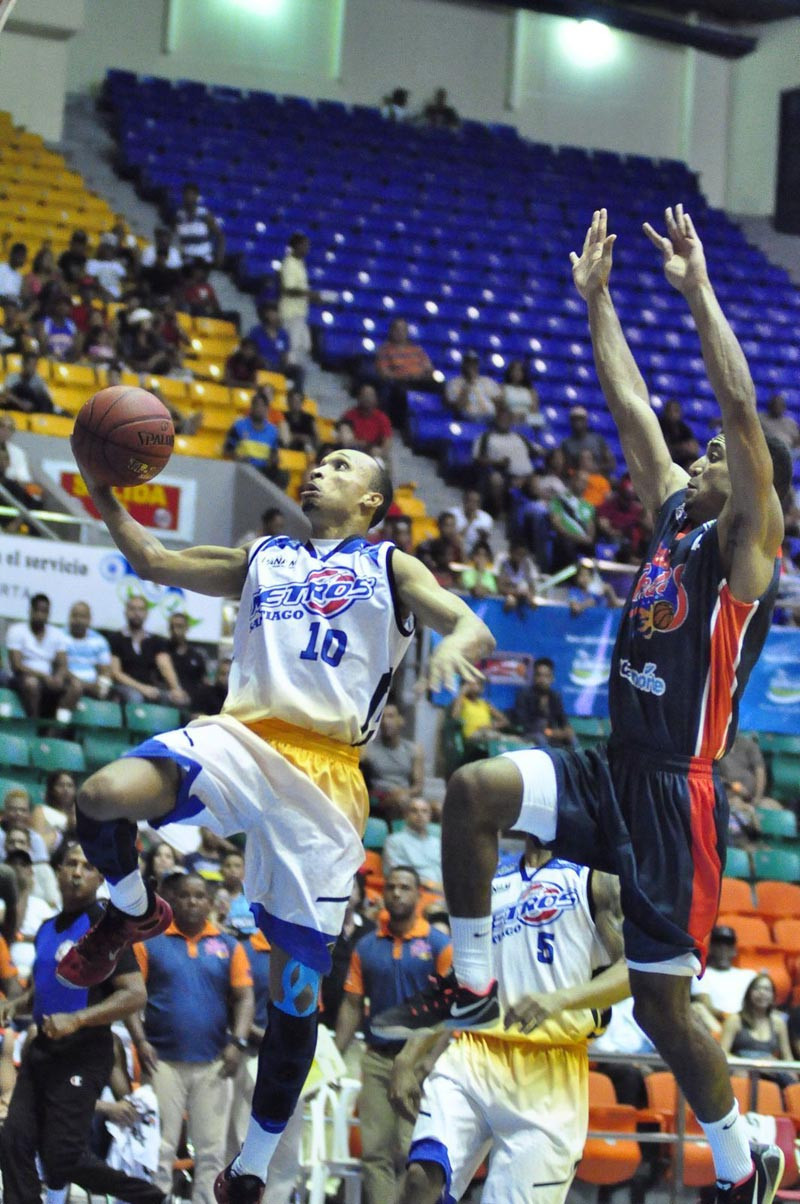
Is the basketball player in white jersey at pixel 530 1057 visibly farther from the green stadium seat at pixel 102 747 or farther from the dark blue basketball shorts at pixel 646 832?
the green stadium seat at pixel 102 747

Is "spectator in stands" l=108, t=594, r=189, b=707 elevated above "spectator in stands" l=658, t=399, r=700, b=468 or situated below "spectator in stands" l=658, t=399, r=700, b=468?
below

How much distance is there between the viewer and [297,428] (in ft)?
53.8

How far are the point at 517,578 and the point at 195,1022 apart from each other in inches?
254

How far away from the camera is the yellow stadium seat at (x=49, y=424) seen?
14688mm

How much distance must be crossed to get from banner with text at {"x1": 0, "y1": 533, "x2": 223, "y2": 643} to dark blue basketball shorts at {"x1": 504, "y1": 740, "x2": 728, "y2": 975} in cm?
722

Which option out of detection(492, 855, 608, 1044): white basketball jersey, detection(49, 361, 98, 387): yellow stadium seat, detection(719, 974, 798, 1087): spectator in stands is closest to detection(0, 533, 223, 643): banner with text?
detection(49, 361, 98, 387): yellow stadium seat

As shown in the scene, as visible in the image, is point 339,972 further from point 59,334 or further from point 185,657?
point 59,334

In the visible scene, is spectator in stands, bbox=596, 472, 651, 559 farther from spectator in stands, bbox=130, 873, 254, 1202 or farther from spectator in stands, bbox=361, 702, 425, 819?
spectator in stands, bbox=130, 873, 254, 1202

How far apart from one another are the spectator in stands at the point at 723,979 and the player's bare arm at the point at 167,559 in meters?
5.78

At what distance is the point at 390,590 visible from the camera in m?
5.57

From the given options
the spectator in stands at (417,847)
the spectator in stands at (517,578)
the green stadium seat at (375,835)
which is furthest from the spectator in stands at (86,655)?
the spectator in stands at (517,578)

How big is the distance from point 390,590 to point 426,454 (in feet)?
41.2

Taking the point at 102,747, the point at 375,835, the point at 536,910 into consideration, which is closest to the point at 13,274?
the point at 102,747

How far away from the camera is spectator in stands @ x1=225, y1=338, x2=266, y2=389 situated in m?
17.2
